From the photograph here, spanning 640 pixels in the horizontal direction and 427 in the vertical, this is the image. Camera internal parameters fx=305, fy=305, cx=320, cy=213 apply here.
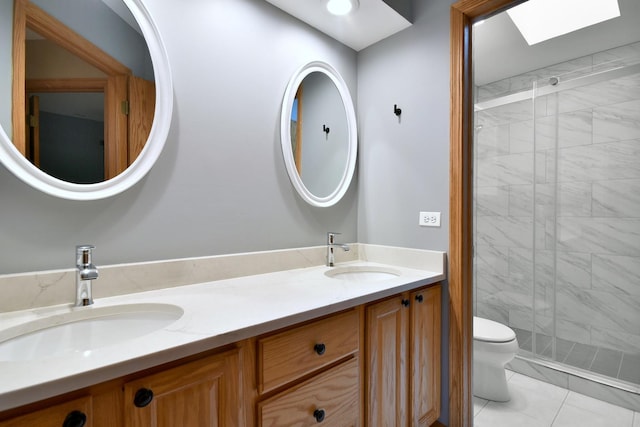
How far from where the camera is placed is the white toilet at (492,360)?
1819mm

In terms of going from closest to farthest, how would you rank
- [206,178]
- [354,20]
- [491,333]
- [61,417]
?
[61,417] → [206,178] → [354,20] → [491,333]

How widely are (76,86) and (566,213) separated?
10.5 feet

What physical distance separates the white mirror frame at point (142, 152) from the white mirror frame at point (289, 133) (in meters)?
0.56

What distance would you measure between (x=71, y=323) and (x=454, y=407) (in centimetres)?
165

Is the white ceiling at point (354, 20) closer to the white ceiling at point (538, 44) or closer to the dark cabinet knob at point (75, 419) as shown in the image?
the white ceiling at point (538, 44)

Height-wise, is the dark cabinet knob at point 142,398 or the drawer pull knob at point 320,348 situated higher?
the dark cabinet knob at point 142,398

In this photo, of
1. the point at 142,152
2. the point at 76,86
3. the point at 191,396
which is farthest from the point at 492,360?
the point at 76,86

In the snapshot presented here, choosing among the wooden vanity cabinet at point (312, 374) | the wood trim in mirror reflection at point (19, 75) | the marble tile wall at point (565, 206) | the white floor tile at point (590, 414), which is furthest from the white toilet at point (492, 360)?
the wood trim in mirror reflection at point (19, 75)

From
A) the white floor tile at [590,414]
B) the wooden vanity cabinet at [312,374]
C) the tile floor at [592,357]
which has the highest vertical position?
the wooden vanity cabinet at [312,374]

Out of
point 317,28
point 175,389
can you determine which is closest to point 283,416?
point 175,389

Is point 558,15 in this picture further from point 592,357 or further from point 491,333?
point 592,357

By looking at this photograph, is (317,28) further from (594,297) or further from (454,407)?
(594,297)

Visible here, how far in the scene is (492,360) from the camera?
1.85m

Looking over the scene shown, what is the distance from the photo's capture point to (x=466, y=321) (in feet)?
5.00
